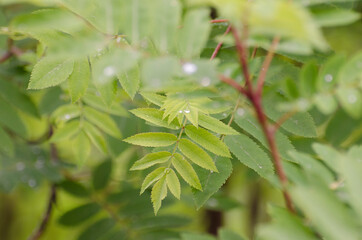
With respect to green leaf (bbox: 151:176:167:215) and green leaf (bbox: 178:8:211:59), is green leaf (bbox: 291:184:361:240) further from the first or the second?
A: green leaf (bbox: 151:176:167:215)

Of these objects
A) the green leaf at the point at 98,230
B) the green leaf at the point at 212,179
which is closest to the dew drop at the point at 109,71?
the green leaf at the point at 212,179

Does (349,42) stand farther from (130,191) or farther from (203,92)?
(203,92)

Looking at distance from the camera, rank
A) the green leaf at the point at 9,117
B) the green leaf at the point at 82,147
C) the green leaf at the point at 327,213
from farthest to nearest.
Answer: the green leaf at the point at 9,117 → the green leaf at the point at 82,147 → the green leaf at the point at 327,213

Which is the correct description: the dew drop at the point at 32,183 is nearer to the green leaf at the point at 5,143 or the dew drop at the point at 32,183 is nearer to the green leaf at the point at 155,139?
the green leaf at the point at 5,143

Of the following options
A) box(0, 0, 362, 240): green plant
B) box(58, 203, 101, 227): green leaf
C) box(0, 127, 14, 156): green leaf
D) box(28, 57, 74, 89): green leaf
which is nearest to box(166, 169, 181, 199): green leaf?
box(0, 0, 362, 240): green plant

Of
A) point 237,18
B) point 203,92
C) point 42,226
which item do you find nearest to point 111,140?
point 42,226
